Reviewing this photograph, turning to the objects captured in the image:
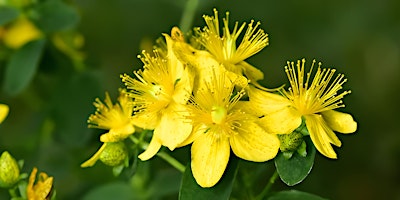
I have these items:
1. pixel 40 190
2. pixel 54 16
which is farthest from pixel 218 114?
pixel 54 16

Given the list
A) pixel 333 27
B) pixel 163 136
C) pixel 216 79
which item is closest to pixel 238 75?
pixel 216 79

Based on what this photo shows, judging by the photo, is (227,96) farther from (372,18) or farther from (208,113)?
(372,18)

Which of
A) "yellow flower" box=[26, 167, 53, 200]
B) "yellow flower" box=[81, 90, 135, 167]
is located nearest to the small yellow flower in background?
"yellow flower" box=[81, 90, 135, 167]

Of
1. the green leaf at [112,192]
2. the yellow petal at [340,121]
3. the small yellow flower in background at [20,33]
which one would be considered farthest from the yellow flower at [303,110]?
the small yellow flower in background at [20,33]

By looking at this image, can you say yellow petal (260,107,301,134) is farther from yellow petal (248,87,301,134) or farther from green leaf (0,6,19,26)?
green leaf (0,6,19,26)

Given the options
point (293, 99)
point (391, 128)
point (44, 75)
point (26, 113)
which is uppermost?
point (293, 99)

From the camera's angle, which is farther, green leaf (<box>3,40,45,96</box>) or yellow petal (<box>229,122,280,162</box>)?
green leaf (<box>3,40,45,96</box>)
